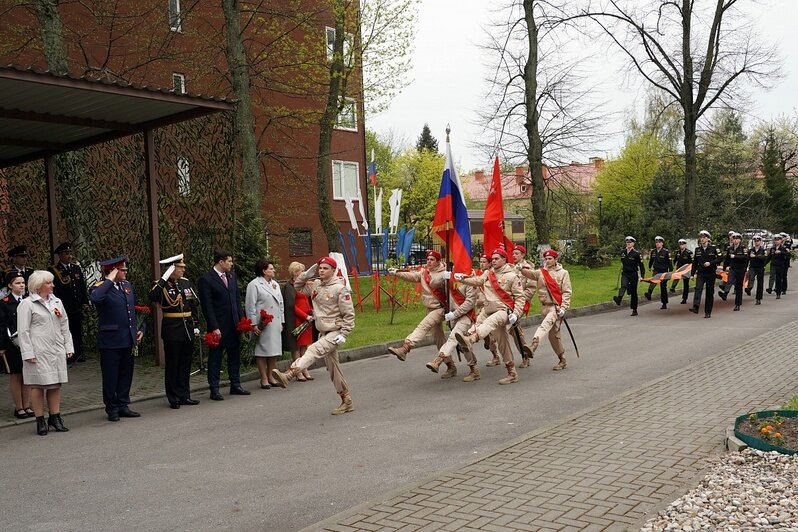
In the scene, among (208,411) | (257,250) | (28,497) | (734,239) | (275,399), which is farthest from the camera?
(734,239)

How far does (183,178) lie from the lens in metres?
13.7

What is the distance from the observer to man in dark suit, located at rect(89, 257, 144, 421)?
9265mm

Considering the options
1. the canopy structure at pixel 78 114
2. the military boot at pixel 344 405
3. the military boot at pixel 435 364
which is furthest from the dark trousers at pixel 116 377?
the military boot at pixel 435 364

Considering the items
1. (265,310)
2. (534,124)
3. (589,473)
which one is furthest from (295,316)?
(534,124)

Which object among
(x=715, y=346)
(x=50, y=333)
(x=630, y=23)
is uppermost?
(x=630, y=23)

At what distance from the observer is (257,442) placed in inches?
306

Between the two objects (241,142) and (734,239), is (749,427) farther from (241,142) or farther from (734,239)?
(734,239)

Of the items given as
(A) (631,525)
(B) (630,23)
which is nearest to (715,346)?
(A) (631,525)

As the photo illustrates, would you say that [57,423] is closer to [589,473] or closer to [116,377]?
[116,377]

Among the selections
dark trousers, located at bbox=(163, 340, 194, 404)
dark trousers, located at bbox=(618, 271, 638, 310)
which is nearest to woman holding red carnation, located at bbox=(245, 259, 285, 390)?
dark trousers, located at bbox=(163, 340, 194, 404)

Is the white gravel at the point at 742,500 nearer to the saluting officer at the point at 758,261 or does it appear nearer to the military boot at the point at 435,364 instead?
the military boot at the point at 435,364

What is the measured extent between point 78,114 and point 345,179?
27.8 m

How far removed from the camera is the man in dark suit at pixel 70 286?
13328mm

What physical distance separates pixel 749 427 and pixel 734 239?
15.2 meters
